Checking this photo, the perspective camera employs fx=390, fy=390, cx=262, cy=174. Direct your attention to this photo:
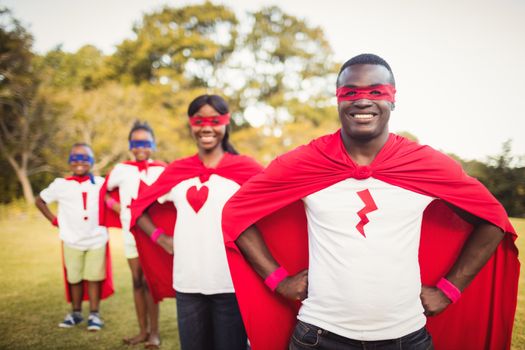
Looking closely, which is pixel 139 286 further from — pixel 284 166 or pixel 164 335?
pixel 284 166

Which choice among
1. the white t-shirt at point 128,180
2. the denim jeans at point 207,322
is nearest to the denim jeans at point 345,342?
the denim jeans at point 207,322


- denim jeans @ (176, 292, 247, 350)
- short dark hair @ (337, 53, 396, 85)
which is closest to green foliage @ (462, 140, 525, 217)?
short dark hair @ (337, 53, 396, 85)

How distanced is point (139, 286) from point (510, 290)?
13.9ft

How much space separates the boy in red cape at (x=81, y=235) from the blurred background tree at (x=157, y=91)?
16893mm

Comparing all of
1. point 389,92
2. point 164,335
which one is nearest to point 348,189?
point 389,92

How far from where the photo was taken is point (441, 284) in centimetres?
258

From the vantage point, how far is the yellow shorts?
229 inches

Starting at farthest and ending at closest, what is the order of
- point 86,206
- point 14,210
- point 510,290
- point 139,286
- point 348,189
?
1. point 14,210
2. point 86,206
3. point 139,286
4. point 510,290
5. point 348,189

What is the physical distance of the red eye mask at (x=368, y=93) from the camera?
2.35 m

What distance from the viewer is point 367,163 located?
8.00 feet

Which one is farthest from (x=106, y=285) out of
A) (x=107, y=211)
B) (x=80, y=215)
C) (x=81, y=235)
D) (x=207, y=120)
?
(x=207, y=120)

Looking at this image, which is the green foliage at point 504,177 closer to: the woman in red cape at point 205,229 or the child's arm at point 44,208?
the woman in red cape at point 205,229

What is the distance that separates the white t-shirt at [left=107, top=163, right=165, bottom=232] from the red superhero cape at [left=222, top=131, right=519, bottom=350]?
2.85m

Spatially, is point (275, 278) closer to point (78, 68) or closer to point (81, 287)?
point (81, 287)
